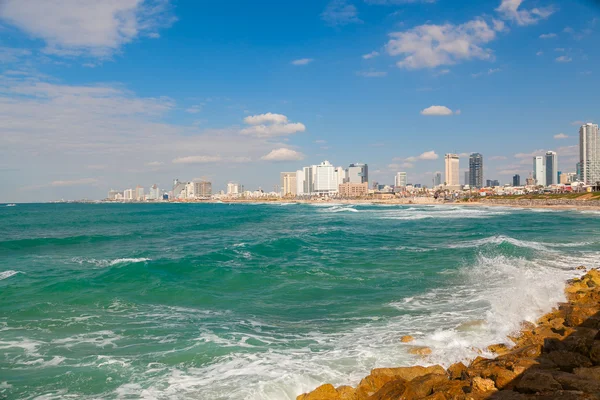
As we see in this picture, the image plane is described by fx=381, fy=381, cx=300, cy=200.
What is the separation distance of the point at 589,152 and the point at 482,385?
762 ft

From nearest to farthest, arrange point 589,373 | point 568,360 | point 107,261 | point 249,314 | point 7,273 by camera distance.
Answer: point 589,373
point 568,360
point 249,314
point 7,273
point 107,261

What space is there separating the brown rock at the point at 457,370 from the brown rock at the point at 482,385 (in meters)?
0.77

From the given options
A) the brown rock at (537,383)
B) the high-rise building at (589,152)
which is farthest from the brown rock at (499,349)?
the high-rise building at (589,152)

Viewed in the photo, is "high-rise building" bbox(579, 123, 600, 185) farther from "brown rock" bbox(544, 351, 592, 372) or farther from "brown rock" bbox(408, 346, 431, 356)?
"brown rock" bbox(544, 351, 592, 372)

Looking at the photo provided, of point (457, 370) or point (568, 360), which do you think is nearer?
point (568, 360)

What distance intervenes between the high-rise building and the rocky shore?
223170 mm

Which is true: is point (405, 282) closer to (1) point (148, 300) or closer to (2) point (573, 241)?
(1) point (148, 300)

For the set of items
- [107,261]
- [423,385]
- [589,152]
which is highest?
[589,152]

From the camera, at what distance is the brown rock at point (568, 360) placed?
7062 millimetres

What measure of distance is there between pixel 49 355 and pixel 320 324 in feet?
24.3

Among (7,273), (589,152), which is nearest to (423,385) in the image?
(7,273)

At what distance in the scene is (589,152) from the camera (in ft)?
622

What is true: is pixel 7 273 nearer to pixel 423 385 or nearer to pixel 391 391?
pixel 391 391

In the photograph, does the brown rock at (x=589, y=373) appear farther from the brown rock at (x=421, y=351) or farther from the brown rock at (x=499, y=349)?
the brown rock at (x=421, y=351)
